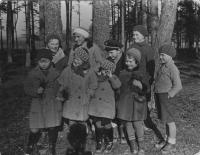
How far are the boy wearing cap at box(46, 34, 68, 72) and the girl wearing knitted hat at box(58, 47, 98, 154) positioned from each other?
2.11ft

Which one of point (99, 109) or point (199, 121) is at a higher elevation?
point (99, 109)

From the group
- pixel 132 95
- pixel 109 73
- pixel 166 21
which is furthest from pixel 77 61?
pixel 166 21

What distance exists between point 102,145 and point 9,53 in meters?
21.1

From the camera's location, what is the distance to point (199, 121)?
546 cm

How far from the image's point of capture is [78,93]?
11.8ft

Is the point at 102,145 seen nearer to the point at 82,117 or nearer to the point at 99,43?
the point at 82,117

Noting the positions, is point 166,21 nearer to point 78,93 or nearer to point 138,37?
point 138,37

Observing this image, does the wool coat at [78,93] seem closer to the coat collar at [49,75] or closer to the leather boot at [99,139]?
the coat collar at [49,75]

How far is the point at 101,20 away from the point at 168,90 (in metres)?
2.57

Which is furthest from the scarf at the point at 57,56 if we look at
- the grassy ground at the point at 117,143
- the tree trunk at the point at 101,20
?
the grassy ground at the point at 117,143

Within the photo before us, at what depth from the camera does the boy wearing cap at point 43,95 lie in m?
3.56

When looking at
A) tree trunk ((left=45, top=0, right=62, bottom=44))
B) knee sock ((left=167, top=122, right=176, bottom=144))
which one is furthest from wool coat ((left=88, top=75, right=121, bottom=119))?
tree trunk ((left=45, top=0, right=62, bottom=44))

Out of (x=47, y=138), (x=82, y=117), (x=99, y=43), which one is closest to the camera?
(x=82, y=117)

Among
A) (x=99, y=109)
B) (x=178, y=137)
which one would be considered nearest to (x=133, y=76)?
(x=99, y=109)
